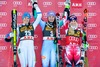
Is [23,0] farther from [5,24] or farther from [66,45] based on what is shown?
[66,45]

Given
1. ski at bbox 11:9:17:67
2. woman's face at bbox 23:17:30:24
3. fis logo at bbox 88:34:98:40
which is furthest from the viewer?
fis logo at bbox 88:34:98:40

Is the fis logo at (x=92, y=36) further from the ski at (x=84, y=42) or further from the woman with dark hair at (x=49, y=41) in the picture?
the woman with dark hair at (x=49, y=41)

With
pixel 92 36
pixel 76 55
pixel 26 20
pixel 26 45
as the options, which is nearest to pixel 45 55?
pixel 26 45

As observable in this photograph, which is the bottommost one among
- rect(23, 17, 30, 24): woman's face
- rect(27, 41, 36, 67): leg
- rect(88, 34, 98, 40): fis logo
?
rect(27, 41, 36, 67): leg

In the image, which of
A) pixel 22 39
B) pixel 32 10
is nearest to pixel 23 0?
pixel 32 10

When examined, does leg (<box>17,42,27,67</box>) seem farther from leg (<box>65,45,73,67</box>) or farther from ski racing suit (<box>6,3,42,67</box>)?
leg (<box>65,45,73,67</box>)

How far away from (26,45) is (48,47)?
0.24 metres

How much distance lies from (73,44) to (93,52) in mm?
388

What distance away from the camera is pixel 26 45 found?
4.57m

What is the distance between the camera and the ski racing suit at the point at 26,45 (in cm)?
455

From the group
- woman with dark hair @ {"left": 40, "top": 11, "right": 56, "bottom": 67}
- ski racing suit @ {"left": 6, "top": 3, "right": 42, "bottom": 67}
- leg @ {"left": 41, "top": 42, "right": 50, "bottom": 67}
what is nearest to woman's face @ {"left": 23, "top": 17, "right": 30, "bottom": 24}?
ski racing suit @ {"left": 6, "top": 3, "right": 42, "bottom": 67}

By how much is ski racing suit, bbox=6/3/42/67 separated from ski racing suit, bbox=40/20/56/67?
0.39ft

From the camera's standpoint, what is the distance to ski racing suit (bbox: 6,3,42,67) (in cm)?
455

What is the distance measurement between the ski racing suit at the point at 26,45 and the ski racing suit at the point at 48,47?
12 centimetres
